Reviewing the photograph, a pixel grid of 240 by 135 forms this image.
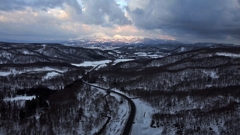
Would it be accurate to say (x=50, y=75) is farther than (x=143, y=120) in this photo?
Yes

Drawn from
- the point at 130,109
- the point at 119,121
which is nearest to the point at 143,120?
the point at 119,121

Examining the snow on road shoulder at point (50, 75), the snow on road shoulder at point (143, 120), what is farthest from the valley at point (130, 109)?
the snow on road shoulder at point (50, 75)

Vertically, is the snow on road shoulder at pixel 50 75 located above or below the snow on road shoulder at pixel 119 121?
below

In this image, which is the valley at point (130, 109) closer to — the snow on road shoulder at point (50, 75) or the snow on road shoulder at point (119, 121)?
the snow on road shoulder at point (119, 121)

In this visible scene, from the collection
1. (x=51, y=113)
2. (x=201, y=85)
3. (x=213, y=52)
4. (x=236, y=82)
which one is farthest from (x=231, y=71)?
(x=51, y=113)

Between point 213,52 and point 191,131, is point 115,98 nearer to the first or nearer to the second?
point 191,131

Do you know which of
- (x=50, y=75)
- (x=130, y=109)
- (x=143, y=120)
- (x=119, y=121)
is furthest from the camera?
(x=50, y=75)

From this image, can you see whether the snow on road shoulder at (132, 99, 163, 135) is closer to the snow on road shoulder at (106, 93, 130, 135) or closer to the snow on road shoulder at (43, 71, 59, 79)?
the snow on road shoulder at (106, 93, 130, 135)

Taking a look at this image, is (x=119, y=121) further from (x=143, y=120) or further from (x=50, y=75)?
(x=50, y=75)
